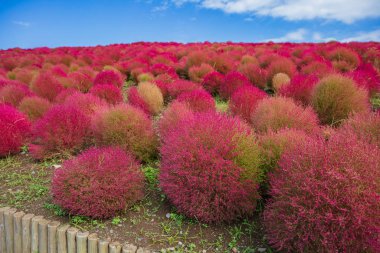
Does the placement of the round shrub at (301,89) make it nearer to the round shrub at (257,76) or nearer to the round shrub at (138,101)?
the round shrub at (257,76)

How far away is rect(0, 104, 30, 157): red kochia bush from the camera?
4559mm

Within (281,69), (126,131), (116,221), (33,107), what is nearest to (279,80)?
(281,69)

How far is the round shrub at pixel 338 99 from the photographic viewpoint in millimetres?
4633

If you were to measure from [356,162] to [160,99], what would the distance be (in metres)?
4.61

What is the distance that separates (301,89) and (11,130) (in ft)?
15.2

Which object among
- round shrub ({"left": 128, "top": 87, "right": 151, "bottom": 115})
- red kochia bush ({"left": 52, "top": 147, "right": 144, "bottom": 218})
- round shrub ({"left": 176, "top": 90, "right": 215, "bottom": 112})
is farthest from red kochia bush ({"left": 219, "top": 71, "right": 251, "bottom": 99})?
red kochia bush ({"left": 52, "top": 147, "right": 144, "bottom": 218})

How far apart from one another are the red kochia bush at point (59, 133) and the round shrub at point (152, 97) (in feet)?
5.93

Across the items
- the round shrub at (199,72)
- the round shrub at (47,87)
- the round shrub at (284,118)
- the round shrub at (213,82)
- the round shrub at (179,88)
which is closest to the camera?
the round shrub at (284,118)

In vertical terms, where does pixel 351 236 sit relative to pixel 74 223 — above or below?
above

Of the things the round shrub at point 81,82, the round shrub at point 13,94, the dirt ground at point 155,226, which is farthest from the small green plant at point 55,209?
the round shrub at point 81,82

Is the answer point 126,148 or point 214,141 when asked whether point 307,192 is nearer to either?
point 214,141

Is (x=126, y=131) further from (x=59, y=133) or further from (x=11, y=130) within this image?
(x=11, y=130)

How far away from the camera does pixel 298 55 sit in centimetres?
1074

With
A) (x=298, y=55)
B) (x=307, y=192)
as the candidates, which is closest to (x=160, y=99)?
(x=307, y=192)
